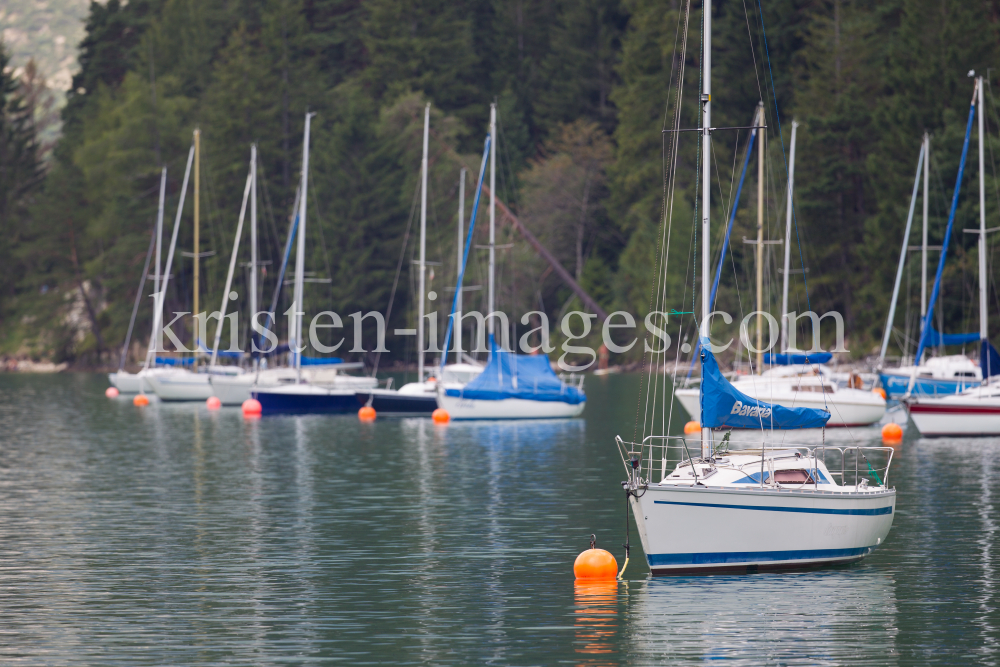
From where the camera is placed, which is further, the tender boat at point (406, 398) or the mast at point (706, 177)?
the tender boat at point (406, 398)

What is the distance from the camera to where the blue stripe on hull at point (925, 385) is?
175 ft

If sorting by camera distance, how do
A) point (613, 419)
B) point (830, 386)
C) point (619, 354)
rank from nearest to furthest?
point (830, 386)
point (613, 419)
point (619, 354)

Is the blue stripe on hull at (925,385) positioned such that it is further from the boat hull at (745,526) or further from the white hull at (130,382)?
the white hull at (130,382)

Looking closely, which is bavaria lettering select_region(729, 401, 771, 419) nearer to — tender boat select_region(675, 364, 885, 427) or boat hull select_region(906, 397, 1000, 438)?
tender boat select_region(675, 364, 885, 427)

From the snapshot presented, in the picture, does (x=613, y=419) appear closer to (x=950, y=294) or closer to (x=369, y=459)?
(x=369, y=459)

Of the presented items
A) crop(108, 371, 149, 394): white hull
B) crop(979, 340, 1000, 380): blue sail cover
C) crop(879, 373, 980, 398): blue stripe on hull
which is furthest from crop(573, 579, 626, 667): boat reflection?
→ crop(108, 371, 149, 394): white hull

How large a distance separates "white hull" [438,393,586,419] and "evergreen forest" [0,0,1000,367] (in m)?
25.1

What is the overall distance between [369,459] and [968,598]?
24.1 metres

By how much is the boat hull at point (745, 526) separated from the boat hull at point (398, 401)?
36.5 m

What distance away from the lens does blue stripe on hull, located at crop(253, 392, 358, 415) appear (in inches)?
2377

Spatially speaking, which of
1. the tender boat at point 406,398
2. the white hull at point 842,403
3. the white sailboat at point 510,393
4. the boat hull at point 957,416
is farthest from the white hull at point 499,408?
the boat hull at point 957,416

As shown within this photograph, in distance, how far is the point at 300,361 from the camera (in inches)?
2410

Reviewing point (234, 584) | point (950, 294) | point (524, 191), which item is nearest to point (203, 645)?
point (234, 584)

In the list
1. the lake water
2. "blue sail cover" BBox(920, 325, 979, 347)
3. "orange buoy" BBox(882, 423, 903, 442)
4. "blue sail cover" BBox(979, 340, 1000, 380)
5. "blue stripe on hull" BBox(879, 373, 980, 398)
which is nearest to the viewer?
the lake water
